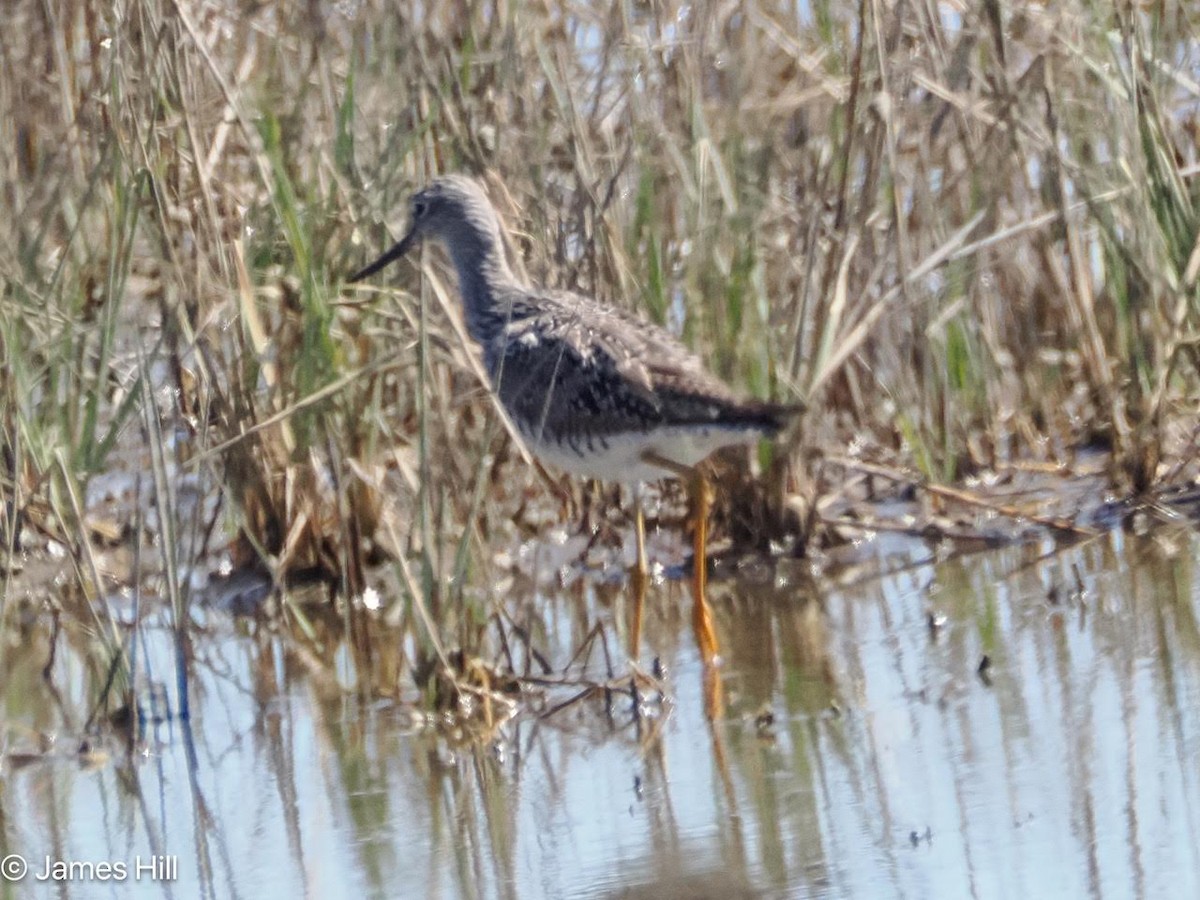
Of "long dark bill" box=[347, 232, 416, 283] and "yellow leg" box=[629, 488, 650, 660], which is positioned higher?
"long dark bill" box=[347, 232, 416, 283]

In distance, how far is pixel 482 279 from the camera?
6.57 m

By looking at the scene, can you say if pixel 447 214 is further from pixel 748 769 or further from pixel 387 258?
pixel 748 769

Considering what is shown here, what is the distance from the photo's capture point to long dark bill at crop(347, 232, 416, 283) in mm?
6332

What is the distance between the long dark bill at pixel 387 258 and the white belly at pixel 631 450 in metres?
0.77

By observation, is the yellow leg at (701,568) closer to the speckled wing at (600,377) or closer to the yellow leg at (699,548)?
the yellow leg at (699,548)

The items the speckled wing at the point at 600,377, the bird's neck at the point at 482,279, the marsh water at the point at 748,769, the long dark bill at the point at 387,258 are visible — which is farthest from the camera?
the bird's neck at the point at 482,279

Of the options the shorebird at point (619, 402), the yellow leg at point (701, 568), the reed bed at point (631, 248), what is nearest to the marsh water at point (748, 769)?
the yellow leg at point (701, 568)

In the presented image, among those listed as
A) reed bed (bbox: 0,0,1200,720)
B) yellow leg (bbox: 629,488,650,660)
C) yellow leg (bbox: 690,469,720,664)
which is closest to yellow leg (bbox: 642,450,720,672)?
yellow leg (bbox: 690,469,720,664)

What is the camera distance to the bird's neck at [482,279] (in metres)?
6.49

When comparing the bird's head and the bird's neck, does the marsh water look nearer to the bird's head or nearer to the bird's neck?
the bird's neck

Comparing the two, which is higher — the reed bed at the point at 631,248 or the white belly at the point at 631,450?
the reed bed at the point at 631,248

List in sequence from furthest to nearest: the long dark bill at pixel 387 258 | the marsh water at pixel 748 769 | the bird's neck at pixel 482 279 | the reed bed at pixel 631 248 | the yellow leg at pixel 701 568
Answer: the bird's neck at pixel 482 279 → the long dark bill at pixel 387 258 → the reed bed at pixel 631 248 → the yellow leg at pixel 701 568 → the marsh water at pixel 748 769

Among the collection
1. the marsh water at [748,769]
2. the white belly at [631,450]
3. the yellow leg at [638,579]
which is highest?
the white belly at [631,450]

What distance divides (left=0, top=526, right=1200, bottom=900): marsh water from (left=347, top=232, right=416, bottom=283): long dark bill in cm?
115
